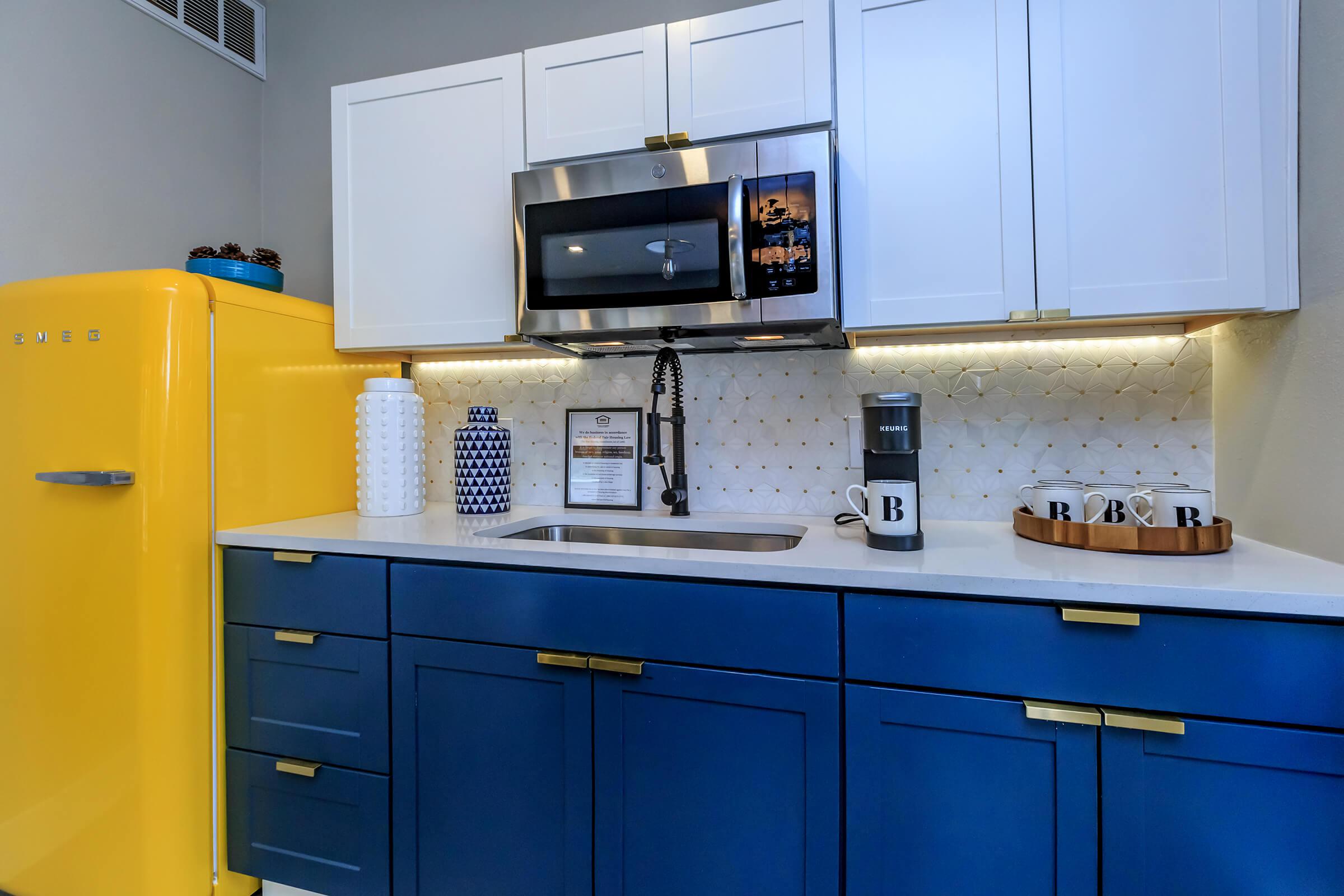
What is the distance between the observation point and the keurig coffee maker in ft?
4.20

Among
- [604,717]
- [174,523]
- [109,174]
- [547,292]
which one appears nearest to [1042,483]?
[604,717]

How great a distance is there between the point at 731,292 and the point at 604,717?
96 centimetres

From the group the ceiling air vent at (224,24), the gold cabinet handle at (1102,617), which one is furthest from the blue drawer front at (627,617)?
the ceiling air vent at (224,24)

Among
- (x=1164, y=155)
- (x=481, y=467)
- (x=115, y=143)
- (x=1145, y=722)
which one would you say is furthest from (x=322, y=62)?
(x=1145, y=722)

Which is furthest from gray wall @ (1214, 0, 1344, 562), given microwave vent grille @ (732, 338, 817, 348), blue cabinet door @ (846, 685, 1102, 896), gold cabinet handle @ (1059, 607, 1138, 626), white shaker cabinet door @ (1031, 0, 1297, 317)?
microwave vent grille @ (732, 338, 817, 348)

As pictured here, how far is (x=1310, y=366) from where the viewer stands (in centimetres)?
117

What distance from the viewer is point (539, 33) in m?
2.08

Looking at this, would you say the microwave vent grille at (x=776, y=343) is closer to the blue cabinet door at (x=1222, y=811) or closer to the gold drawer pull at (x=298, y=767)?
the blue cabinet door at (x=1222, y=811)

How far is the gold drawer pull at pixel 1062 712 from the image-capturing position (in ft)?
3.28

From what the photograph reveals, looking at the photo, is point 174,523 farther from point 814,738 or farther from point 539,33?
point 539,33

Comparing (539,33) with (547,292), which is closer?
(547,292)

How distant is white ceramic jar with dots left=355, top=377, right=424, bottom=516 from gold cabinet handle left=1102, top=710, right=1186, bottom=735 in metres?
1.76

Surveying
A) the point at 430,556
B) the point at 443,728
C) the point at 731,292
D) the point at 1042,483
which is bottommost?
the point at 443,728

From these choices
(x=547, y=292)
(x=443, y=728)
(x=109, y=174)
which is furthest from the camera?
(x=109, y=174)
